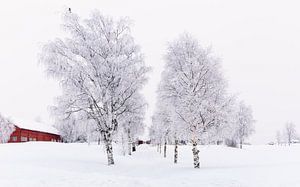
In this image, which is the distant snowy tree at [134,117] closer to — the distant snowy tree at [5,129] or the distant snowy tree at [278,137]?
the distant snowy tree at [5,129]

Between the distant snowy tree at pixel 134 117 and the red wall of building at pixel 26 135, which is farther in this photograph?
the red wall of building at pixel 26 135

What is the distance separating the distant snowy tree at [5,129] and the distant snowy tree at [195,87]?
53.4 meters

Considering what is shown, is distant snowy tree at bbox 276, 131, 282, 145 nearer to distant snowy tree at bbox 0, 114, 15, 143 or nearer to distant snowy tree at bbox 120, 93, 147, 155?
distant snowy tree at bbox 120, 93, 147, 155

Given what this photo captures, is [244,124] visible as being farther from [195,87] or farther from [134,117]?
[195,87]

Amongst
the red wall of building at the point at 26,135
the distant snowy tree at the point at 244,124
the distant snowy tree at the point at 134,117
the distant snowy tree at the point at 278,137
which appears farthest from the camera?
the distant snowy tree at the point at 278,137

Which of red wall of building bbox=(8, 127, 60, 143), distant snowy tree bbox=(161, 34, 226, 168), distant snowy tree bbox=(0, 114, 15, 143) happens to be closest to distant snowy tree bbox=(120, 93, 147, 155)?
distant snowy tree bbox=(161, 34, 226, 168)

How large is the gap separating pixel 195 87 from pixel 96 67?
8176 millimetres

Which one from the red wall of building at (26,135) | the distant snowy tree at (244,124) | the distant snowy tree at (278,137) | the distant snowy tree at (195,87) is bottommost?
the distant snowy tree at (278,137)

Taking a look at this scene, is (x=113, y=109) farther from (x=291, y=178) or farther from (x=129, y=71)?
(x=291, y=178)

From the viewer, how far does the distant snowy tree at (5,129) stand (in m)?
63.6

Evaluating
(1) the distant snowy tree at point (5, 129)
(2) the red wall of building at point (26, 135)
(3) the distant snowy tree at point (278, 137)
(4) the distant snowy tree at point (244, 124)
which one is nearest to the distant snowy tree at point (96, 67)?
(4) the distant snowy tree at point (244, 124)

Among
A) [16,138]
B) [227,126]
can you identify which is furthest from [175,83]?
[16,138]

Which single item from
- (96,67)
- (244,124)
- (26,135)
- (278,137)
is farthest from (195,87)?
(278,137)

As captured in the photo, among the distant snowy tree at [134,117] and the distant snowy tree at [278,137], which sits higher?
the distant snowy tree at [134,117]
